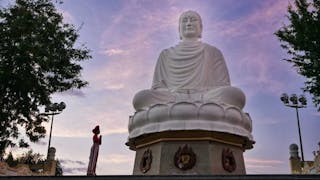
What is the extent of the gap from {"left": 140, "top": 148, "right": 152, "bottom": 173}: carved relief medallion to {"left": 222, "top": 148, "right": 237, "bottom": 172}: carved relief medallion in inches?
75.0

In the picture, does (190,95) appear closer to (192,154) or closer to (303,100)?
(192,154)

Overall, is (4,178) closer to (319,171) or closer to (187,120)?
(187,120)

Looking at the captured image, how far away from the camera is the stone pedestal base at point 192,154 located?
10.2 meters

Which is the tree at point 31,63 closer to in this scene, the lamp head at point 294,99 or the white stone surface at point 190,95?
the white stone surface at point 190,95

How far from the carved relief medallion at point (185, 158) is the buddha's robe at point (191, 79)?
1.40m

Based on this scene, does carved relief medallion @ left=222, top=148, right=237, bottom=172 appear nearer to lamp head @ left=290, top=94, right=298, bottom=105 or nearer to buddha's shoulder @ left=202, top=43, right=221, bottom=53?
buddha's shoulder @ left=202, top=43, right=221, bottom=53

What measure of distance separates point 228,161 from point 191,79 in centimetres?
297

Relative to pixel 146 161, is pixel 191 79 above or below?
above

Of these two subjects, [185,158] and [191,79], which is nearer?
[185,158]

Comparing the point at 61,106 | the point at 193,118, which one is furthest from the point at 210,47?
the point at 61,106

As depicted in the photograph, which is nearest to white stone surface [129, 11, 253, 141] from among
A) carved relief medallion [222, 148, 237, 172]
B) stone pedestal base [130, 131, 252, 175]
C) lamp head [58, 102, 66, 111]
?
stone pedestal base [130, 131, 252, 175]

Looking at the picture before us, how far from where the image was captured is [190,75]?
41.4 ft

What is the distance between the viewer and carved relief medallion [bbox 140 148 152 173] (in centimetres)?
1074

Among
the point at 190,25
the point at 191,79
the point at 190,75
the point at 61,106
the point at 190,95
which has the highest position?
the point at 190,25
